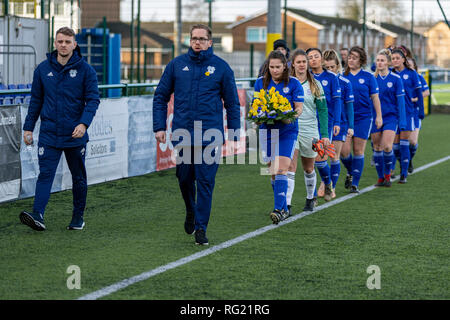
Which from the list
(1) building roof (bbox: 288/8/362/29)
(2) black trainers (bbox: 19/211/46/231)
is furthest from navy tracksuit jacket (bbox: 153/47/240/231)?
(1) building roof (bbox: 288/8/362/29)

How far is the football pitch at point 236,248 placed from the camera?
6.15 meters

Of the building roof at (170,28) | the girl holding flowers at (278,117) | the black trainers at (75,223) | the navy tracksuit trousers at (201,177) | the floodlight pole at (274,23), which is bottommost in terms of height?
the black trainers at (75,223)

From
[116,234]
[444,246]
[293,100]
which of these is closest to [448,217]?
[444,246]

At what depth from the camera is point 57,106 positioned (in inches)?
320

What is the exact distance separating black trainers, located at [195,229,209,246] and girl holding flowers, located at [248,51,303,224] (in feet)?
3.70

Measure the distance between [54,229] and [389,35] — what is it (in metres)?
33.6

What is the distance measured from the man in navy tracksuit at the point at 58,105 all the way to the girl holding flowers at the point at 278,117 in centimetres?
171

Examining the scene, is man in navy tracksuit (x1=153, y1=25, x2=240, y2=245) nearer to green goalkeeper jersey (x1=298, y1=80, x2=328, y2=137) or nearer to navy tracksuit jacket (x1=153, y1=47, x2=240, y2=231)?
navy tracksuit jacket (x1=153, y1=47, x2=240, y2=231)

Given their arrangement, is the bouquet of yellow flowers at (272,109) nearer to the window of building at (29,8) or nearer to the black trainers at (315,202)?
the black trainers at (315,202)

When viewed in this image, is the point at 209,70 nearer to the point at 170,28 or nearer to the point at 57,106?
the point at 57,106

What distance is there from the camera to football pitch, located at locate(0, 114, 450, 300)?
615cm

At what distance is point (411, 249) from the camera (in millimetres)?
7648

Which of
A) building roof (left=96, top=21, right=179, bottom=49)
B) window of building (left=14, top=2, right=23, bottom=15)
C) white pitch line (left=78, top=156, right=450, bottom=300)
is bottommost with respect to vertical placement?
white pitch line (left=78, top=156, right=450, bottom=300)

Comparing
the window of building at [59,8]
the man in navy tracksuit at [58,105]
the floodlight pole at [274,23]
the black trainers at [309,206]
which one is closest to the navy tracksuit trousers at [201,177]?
the man in navy tracksuit at [58,105]
